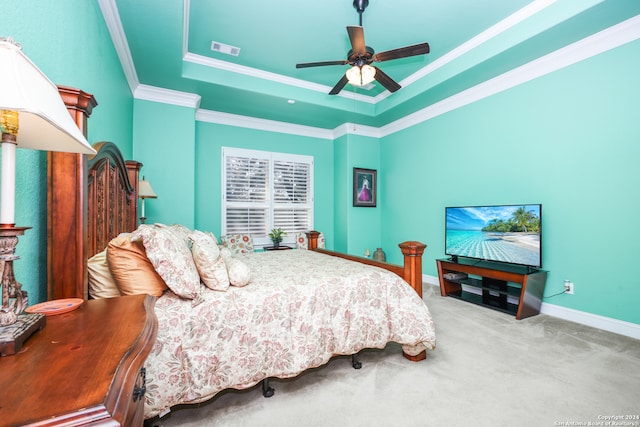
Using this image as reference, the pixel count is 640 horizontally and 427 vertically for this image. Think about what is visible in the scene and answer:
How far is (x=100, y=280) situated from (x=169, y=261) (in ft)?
1.19

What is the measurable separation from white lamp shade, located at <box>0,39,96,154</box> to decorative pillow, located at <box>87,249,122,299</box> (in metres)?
0.89

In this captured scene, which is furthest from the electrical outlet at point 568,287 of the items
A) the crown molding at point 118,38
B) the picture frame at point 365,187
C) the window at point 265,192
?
the crown molding at point 118,38

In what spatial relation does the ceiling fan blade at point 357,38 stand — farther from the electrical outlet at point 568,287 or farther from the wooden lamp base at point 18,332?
the electrical outlet at point 568,287

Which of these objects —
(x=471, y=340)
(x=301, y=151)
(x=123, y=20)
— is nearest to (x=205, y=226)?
(x=301, y=151)

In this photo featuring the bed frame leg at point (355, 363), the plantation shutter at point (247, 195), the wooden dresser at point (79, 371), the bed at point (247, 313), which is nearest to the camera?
the wooden dresser at point (79, 371)

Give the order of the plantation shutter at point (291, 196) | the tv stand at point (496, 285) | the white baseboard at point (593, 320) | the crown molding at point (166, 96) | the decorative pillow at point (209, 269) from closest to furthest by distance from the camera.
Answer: the decorative pillow at point (209, 269) < the white baseboard at point (593, 320) < the tv stand at point (496, 285) < the crown molding at point (166, 96) < the plantation shutter at point (291, 196)

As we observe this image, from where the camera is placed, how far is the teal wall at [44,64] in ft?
3.59

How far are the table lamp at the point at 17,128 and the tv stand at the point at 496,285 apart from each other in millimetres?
3751

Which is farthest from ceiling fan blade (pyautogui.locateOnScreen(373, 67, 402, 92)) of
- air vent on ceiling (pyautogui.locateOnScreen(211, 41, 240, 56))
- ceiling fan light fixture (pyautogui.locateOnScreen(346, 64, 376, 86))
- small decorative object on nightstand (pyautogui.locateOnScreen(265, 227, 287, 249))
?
small decorative object on nightstand (pyautogui.locateOnScreen(265, 227, 287, 249))

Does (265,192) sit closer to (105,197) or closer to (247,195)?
(247,195)

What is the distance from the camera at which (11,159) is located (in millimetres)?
712

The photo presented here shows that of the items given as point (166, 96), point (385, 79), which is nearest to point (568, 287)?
point (385, 79)

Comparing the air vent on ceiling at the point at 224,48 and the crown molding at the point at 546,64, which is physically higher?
the air vent on ceiling at the point at 224,48

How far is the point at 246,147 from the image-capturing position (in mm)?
5027
